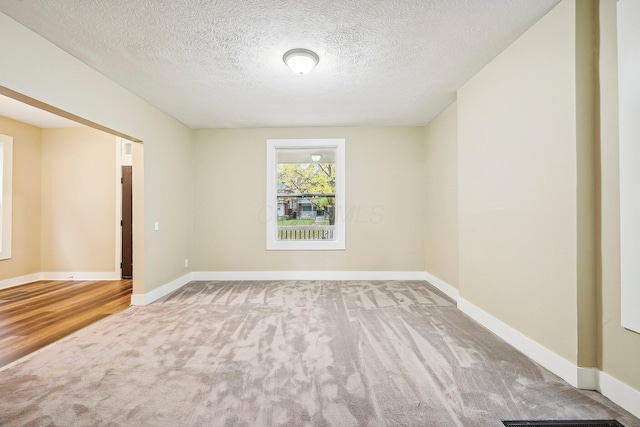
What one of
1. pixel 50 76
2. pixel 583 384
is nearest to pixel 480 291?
pixel 583 384

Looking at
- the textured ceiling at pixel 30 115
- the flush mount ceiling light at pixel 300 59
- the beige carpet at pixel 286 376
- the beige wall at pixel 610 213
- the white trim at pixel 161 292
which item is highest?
the textured ceiling at pixel 30 115

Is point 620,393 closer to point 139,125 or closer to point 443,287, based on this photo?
point 443,287

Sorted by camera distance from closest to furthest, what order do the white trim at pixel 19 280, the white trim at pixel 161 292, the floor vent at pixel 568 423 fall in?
the floor vent at pixel 568 423
the white trim at pixel 161 292
the white trim at pixel 19 280

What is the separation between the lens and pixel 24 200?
474 centimetres

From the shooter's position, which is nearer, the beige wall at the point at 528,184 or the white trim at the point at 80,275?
the beige wall at the point at 528,184

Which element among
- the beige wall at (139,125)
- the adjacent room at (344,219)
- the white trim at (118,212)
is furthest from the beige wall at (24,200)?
the beige wall at (139,125)

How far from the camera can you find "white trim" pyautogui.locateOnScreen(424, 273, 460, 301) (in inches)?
152

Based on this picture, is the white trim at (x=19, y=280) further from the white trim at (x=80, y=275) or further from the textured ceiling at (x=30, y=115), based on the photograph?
the textured ceiling at (x=30, y=115)

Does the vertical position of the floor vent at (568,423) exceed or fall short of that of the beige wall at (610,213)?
it falls short

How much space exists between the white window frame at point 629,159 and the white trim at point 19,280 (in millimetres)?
7588

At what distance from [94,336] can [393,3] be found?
4.03m

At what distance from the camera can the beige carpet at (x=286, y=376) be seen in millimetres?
1630

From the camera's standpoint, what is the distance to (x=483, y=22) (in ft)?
7.02

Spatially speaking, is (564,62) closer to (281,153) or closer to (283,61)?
(283,61)
